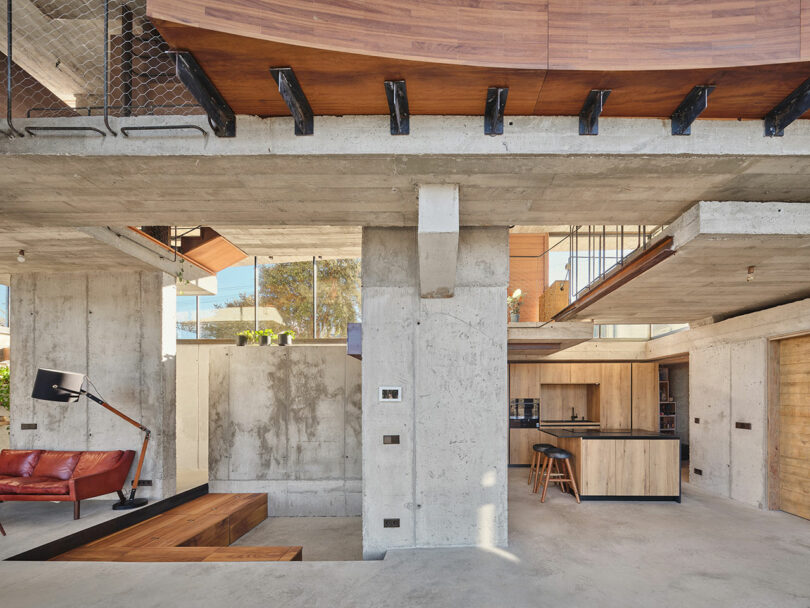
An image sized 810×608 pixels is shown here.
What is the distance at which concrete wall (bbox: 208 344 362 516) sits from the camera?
8.08 m

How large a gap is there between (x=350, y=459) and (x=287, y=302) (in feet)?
13.2

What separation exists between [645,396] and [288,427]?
24.8 feet

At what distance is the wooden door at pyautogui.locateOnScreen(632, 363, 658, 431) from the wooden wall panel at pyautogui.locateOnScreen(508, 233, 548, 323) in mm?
2455


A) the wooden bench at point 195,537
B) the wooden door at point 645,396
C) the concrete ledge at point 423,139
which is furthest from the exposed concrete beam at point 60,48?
the wooden door at point 645,396

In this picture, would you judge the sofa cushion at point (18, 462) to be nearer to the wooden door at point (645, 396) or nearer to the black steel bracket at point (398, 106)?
the black steel bracket at point (398, 106)

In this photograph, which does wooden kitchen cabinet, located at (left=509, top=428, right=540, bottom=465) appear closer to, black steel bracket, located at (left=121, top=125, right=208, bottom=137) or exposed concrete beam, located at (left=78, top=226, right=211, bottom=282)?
exposed concrete beam, located at (left=78, top=226, right=211, bottom=282)

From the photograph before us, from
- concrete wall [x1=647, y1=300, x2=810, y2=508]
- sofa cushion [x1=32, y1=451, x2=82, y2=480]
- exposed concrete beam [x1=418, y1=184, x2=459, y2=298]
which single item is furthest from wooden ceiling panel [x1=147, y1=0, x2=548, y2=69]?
sofa cushion [x1=32, y1=451, x2=82, y2=480]

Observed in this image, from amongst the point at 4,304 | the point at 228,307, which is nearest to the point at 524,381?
the point at 228,307

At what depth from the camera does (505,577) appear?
170 inches

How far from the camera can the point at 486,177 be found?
12.6 feet

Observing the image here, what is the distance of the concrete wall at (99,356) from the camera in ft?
23.0

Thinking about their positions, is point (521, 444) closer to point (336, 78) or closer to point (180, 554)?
point (180, 554)

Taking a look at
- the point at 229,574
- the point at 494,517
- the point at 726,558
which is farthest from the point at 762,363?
the point at 229,574

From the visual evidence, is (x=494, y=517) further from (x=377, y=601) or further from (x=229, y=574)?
(x=229, y=574)
